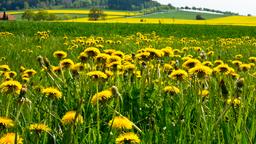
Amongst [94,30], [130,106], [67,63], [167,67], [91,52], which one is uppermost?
[91,52]

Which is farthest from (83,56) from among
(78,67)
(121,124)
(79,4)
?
(79,4)

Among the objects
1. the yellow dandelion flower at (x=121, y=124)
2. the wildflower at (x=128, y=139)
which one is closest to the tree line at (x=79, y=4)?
the yellow dandelion flower at (x=121, y=124)

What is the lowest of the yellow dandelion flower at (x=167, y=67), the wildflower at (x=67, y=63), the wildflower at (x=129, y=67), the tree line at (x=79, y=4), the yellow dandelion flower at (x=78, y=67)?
the tree line at (x=79, y=4)

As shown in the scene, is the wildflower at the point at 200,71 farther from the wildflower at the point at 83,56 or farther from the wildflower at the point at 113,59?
the wildflower at the point at 83,56

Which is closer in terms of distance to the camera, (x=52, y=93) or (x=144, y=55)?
(x=52, y=93)

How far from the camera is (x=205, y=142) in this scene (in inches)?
69.7

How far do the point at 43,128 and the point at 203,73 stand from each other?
108cm

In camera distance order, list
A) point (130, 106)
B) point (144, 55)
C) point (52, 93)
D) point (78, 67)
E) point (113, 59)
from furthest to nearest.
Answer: point (78, 67) < point (113, 59) < point (144, 55) < point (130, 106) < point (52, 93)

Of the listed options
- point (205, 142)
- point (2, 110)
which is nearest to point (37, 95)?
point (2, 110)

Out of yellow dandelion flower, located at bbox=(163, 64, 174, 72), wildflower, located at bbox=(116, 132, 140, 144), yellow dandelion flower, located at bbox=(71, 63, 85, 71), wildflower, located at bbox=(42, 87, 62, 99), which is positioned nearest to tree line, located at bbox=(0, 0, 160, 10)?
yellow dandelion flower, located at bbox=(163, 64, 174, 72)

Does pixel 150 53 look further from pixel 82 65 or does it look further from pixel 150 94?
pixel 82 65

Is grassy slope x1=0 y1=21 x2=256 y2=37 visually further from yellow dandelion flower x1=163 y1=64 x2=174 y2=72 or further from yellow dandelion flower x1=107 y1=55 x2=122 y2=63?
yellow dandelion flower x1=107 y1=55 x2=122 y2=63

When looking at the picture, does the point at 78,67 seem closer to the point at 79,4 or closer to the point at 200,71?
the point at 200,71

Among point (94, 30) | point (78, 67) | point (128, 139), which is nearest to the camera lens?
point (128, 139)
